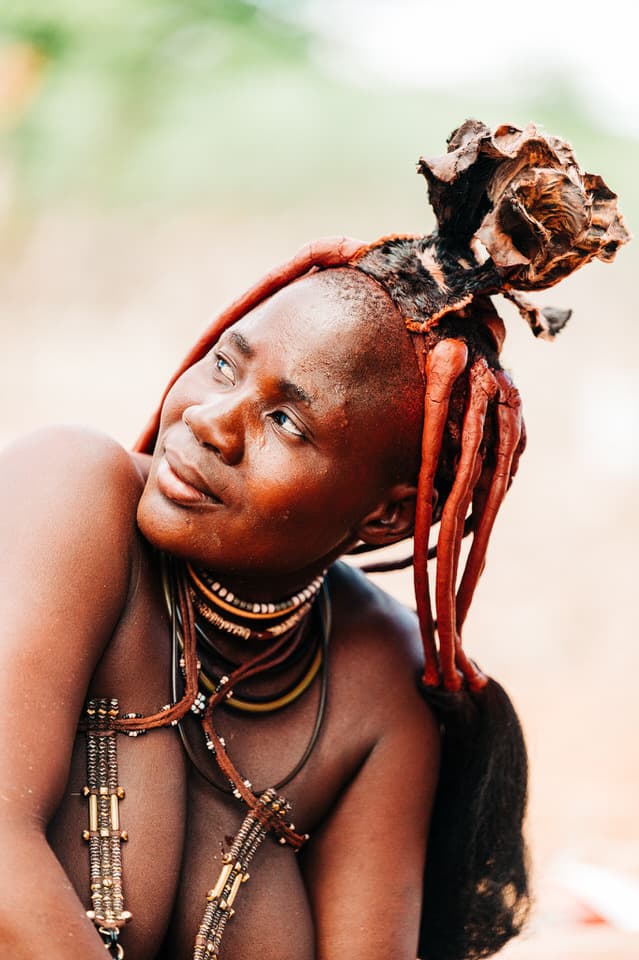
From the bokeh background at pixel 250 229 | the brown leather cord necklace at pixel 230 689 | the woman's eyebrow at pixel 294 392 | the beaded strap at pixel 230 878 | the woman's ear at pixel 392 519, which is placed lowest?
the beaded strap at pixel 230 878

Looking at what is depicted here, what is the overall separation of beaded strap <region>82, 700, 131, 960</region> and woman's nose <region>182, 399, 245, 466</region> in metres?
0.41

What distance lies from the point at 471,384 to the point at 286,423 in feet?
1.09

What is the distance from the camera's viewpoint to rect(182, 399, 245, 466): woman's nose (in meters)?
1.91

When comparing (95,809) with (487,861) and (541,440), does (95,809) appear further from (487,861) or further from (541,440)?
(541,440)

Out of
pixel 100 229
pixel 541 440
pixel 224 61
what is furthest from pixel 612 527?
pixel 224 61

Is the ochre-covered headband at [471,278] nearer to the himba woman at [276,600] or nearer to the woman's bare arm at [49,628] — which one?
the himba woman at [276,600]

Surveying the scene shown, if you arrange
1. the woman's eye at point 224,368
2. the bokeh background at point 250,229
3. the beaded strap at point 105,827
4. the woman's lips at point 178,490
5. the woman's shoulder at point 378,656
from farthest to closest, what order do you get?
the bokeh background at point 250,229, the woman's shoulder at point 378,656, the woman's eye at point 224,368, the woman's lips at point 178,490, the beaded strap at point 105,827

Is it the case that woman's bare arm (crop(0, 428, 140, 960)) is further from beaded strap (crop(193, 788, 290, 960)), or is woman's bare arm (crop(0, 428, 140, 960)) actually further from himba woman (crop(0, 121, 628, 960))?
beaded strap (crop(193, 788, 290, 960))

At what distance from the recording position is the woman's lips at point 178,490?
6.25 ft

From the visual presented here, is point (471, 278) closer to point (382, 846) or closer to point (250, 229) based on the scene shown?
point (382, 846)

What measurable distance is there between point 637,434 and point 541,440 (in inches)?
28.4

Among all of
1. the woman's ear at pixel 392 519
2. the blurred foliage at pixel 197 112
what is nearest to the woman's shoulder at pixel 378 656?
the woman's ear at pixel 392 519

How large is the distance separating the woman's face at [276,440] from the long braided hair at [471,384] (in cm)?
11

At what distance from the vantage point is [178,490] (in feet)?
6.24
